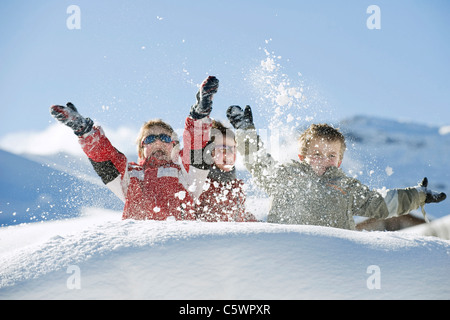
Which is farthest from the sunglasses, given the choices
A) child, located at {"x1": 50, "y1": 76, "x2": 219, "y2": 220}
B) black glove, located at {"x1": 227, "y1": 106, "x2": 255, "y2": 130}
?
black glove, located at {"x1": 227, "y1": 106, "x2": 255, "y2": 130}

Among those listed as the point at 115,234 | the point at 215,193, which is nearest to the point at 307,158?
the point at 215,193

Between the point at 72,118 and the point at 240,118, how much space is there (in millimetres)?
1576

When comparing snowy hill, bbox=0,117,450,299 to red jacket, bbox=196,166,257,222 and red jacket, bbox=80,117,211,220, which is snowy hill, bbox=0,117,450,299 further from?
red jacket, bbox=196,166,257,222

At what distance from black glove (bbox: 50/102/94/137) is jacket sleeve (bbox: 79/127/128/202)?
0.26 feet

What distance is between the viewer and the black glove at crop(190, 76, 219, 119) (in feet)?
11.0

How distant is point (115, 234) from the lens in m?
1.96

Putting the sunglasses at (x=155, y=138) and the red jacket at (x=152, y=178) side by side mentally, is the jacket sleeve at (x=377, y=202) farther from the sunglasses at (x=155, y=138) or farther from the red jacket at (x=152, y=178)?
the sunglasses at (x=155, y=138)

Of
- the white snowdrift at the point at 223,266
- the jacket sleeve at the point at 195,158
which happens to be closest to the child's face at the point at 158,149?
the jacket sleeve at the point at 195,158

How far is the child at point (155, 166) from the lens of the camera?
3535mm

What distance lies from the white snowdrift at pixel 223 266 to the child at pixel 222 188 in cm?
179

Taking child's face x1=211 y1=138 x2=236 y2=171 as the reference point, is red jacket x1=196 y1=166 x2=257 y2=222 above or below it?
below

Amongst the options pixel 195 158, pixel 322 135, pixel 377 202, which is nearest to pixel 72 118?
pixel 195 158

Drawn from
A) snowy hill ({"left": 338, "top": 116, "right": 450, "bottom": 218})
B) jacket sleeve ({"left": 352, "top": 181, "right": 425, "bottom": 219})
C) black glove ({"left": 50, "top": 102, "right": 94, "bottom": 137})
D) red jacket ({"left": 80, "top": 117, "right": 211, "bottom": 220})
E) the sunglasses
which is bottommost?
jacket sleeve ({"left": 352, "top": 181, "right": 425, "bottom": 219})

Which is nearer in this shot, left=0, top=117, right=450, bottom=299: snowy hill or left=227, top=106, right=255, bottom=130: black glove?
left=0, top=117, right=450, bottom=299: snowy hill
